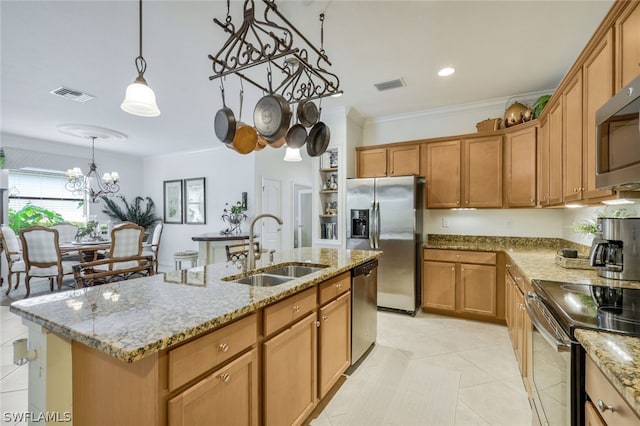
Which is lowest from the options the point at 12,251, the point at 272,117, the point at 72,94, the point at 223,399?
the point at 223,399

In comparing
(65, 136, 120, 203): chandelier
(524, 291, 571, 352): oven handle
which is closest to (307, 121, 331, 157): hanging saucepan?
(524, 291, 571, 352): oven handle

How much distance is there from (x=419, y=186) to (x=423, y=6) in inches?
83.8

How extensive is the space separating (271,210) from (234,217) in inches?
30.5

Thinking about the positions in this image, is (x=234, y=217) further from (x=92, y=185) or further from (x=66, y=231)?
(x=92, y=185)

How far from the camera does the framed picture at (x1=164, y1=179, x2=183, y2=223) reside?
22.2 feet

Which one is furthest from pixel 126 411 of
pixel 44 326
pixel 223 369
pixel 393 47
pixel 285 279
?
pixel 393 47

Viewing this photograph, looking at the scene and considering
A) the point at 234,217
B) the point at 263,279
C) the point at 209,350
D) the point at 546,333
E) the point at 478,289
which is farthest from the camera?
the point at 234,217

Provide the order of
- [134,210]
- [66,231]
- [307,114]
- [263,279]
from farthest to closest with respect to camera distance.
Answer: [134,210], [66,231], [307,114], [263,279]

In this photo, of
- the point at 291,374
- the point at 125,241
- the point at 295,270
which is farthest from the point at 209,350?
the point at 125,241

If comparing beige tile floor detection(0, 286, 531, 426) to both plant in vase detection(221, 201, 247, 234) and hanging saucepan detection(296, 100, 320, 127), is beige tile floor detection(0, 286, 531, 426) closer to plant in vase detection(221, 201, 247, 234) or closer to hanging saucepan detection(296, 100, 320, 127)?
hanging saucepan detection(296, 100, 320, 127)

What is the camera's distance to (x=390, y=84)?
3336 mm

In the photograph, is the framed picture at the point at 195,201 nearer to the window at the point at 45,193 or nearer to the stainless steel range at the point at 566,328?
the window at the point at 45,193

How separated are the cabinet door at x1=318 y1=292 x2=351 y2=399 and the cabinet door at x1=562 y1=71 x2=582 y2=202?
6.07 feet

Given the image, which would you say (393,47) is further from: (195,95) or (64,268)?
(64,268)
